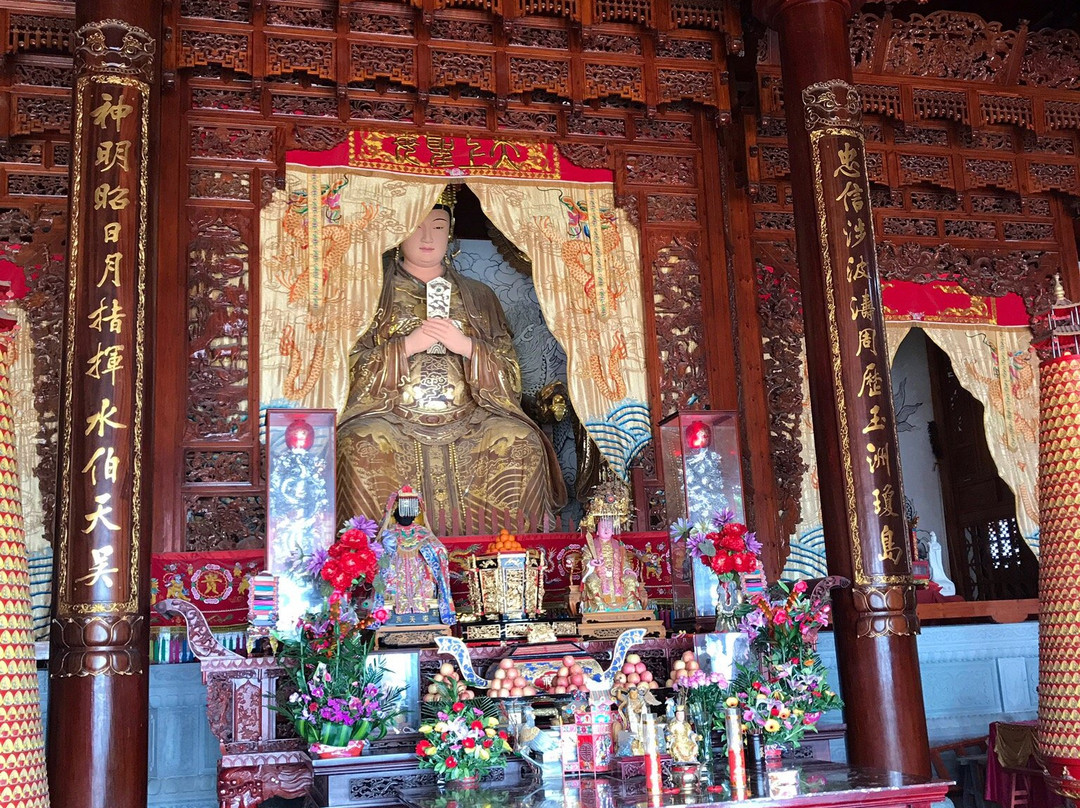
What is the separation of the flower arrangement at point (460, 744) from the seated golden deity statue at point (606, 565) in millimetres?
1138

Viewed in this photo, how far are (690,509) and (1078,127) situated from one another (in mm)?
3614

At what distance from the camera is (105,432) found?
13.3ft

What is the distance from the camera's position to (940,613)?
244 inches

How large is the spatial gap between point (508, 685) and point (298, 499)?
1.27m

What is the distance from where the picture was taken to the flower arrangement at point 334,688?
159 inches

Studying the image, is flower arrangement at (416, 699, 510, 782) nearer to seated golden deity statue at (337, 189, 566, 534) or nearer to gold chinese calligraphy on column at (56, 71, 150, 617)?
gold chinese calligraphy on column at (56, 71, 150, 617)

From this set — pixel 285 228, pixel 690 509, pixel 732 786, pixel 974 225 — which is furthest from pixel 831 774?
pixel 974 225

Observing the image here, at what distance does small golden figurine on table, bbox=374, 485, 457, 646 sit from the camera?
4.61m

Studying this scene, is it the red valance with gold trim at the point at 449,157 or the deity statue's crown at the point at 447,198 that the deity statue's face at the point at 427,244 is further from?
the red valance with gold trim at the point at 449,157

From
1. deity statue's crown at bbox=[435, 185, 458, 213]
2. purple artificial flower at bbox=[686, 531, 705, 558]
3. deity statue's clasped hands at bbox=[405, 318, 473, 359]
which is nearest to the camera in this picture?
purple artificial flower at bbox=[686, 531, 705, 558]

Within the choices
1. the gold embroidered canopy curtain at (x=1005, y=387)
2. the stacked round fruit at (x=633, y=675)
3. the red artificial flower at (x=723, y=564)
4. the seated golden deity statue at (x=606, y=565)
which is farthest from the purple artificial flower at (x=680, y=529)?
the gold embroidered canopy curtain at (x=1005, y=387)

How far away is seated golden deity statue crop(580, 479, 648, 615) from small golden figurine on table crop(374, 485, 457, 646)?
619 millimetres

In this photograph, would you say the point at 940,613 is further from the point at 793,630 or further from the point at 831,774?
the point at 831,774

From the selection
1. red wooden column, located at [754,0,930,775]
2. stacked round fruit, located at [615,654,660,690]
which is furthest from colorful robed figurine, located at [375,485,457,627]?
red wooden column, located at [754,0,930,775]
